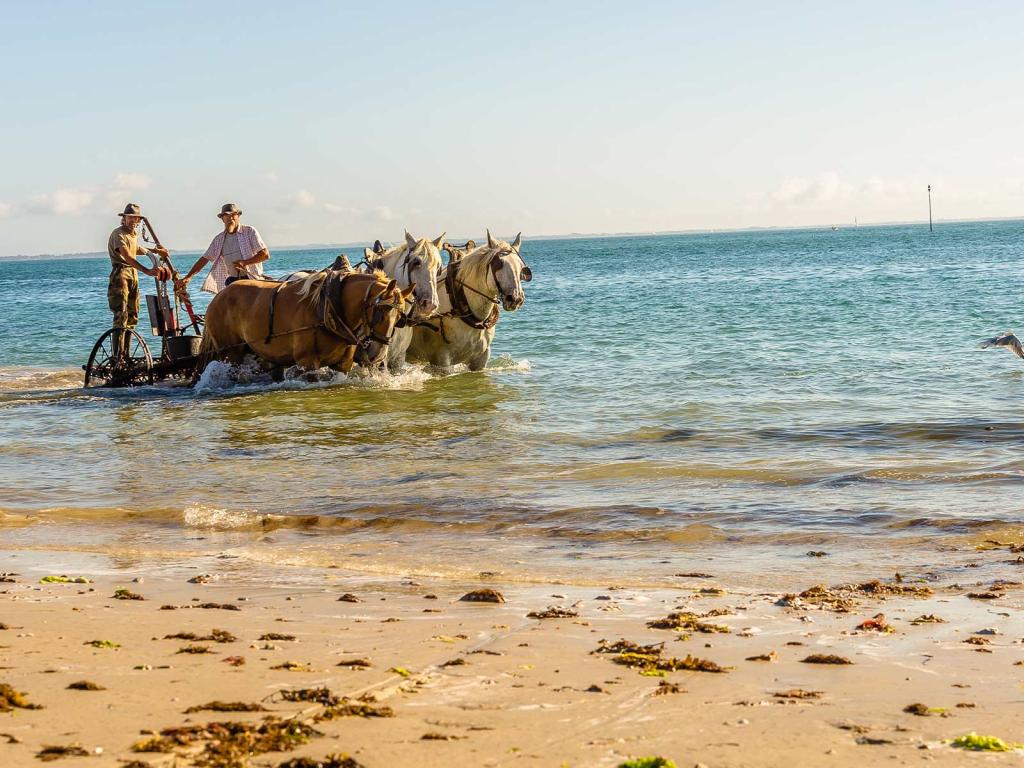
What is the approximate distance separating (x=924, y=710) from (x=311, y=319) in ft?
31.0

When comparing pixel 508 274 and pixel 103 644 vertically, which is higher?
pixel 508 274

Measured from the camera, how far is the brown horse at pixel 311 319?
12031 mm

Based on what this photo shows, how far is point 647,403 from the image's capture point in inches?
521

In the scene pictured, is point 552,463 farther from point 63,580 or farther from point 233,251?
point 233,251

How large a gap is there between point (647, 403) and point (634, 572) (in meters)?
7.10

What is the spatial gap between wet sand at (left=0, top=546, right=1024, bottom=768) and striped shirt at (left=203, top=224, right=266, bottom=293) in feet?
25.3

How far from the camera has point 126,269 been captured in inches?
539

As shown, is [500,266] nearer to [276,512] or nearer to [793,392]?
[793,392]

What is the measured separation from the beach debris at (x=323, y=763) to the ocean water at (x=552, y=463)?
2906 mm

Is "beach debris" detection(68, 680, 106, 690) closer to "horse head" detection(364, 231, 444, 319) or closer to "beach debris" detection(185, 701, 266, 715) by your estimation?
"beach debris" detection(185, 701, 266, 715)

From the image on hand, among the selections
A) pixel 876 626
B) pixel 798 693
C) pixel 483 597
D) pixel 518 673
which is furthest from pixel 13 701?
pixel 876 626

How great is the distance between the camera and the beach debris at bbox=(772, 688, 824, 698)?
3.85m

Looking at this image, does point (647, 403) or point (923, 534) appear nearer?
point (923, 534)

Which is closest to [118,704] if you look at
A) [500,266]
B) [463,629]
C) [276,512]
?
[463,629]
